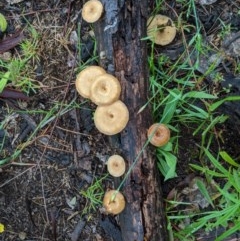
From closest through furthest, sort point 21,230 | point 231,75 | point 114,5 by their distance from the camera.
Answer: point 114,5 → point 231,75 → point 21,230

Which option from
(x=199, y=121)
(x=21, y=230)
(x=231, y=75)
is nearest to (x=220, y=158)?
(x=199, y=121)

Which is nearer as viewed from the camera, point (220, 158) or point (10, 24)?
point (220, 158)

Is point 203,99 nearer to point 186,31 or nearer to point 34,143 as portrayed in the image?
point 186,31

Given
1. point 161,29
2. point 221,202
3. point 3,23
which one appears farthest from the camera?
point 3,23

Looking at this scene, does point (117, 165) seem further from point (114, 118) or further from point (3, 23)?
point (3, 23)

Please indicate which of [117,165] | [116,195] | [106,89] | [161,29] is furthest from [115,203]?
[161,29]

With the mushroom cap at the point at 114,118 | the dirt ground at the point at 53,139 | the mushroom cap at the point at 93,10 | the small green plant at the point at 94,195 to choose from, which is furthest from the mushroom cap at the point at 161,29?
the small green plant at the point at 94,195

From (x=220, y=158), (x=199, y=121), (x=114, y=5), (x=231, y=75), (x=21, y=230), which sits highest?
(x=114, y=5)
